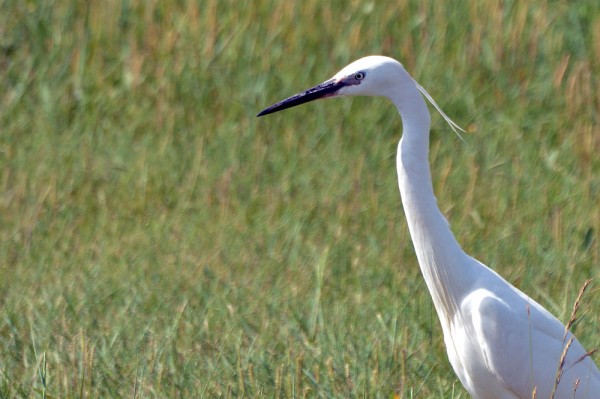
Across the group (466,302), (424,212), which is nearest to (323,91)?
(424,212)

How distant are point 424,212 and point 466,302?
311 millimetres

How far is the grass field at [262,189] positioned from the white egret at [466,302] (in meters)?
0.26

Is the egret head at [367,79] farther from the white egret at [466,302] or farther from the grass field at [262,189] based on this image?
the grass field at [262,189]

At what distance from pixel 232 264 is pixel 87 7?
2560mm

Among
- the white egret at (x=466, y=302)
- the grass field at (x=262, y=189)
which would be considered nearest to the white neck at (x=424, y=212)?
the white egret at (x=466, y=302)

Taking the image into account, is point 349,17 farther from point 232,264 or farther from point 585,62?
point 232,264

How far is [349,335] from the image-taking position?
4.24 meters

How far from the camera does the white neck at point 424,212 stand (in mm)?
3645

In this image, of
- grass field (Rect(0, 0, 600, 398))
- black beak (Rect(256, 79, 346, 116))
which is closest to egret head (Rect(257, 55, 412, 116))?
black beak (Rect(256, 79, 346, 116))

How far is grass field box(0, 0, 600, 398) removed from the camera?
161 inches

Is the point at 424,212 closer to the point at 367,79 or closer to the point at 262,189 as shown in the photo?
the point at 367,79

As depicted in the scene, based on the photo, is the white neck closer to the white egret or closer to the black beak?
the white egret

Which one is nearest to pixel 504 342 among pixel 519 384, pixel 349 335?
pixel 519 384

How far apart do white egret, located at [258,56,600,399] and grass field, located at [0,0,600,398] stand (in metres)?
0.26
